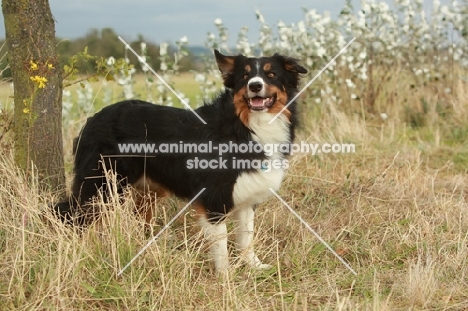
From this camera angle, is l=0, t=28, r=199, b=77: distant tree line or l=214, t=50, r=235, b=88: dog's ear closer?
l=214, t=50, r=235, b=88: dog's ear

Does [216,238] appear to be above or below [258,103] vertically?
below

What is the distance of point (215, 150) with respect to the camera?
455 centimetres

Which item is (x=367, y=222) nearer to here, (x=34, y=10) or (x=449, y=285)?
(x=449, y=285)

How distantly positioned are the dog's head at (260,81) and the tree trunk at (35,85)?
1.37 metres

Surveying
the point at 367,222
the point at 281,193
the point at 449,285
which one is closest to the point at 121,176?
the point at 281,193

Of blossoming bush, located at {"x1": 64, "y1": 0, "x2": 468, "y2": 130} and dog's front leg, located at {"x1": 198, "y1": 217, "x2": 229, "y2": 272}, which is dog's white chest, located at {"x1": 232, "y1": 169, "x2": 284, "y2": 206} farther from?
blossoming bush, located at {"x1": 64, "y1": 0, "x2": 468, "y2": 130}

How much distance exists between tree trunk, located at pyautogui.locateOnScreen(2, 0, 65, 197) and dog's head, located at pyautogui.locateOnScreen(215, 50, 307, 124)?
1.37m

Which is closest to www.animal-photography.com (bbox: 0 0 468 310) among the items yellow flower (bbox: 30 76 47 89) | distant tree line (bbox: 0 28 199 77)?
yellow flower (bbox: 30 76 47 89)

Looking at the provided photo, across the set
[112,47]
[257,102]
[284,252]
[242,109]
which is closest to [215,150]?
[242,109]

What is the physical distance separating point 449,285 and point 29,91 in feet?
11.1

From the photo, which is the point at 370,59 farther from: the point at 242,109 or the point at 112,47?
the point at 242,109

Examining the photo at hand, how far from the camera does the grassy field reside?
12.2ft

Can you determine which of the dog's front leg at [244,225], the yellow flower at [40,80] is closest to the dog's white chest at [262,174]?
the dog's front leg at [244,225]

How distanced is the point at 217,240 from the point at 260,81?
3.72 feet
